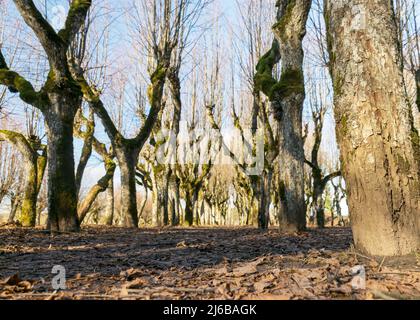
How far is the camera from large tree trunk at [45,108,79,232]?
26.5 feet

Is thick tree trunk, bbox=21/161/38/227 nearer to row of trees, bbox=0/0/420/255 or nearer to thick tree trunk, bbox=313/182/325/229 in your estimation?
row of trees, bbox=0/0/420/255

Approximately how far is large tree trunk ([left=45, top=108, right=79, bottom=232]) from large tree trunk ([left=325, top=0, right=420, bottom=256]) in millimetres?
6406

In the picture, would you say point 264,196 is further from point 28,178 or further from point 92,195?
point 28,178

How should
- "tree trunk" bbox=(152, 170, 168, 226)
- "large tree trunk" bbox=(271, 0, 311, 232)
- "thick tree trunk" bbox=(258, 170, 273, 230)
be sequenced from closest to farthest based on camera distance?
"large tree trunk" bbox=(271, 0, 311, 232) < "thick tree trunk" bbox=(258, 170, 273, 230) < "tree trunk" bbox=(152, 170, 168, 226)

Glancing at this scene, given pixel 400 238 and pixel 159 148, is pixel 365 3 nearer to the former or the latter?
pixel 400 238

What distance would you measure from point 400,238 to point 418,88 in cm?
941

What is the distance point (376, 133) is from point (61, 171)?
683 cm

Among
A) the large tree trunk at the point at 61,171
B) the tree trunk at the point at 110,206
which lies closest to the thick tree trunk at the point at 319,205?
the tree trunk at the point at 110,206

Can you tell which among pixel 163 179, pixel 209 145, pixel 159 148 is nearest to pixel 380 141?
pixel 163 179

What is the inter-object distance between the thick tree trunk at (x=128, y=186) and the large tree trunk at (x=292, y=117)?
630 cm

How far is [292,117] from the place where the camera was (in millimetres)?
8602

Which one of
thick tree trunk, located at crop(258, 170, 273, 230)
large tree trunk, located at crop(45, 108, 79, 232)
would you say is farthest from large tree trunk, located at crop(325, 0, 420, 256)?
thick tree trunk, located at crop(258, 170, 273, 230)

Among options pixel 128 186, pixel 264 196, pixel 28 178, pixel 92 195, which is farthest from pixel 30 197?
pixel 264 196

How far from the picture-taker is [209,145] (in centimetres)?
2630
